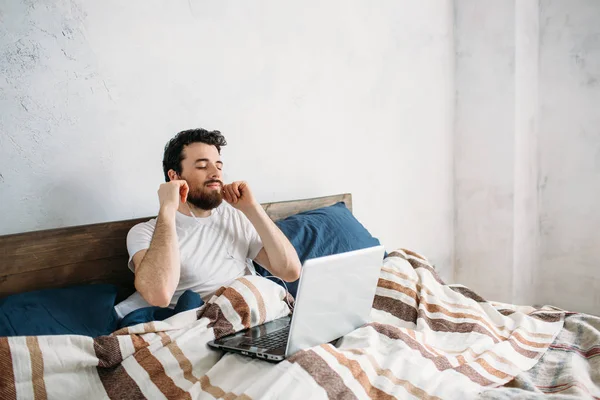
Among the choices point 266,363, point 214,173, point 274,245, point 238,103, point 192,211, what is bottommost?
point 266,363

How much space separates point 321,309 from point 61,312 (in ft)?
2.22

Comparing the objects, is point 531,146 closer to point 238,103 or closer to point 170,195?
point 238,103

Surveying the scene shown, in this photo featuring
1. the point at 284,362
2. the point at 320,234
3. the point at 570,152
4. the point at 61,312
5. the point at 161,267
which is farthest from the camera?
the point at 570,152

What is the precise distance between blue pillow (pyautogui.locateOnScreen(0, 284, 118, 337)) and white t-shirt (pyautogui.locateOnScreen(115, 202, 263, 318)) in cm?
9

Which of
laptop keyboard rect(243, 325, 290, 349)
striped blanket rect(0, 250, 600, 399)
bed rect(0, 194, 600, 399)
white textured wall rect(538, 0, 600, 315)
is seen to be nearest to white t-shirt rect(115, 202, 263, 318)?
bed rect(0, 194, 600, 399)

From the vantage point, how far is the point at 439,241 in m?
3.19

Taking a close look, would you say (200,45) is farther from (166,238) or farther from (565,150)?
(565,150)

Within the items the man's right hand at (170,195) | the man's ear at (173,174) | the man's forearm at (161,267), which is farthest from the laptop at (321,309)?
the man's ear at (173,174)

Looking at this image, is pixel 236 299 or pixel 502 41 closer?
pixel 236 299

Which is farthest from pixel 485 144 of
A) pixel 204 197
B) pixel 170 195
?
pixel 170 195

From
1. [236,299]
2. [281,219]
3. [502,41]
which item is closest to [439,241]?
[502,41]

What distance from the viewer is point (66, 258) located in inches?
59.6

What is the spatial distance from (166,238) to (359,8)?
5.35ft

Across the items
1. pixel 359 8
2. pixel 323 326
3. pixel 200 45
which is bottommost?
pixel 323 326
